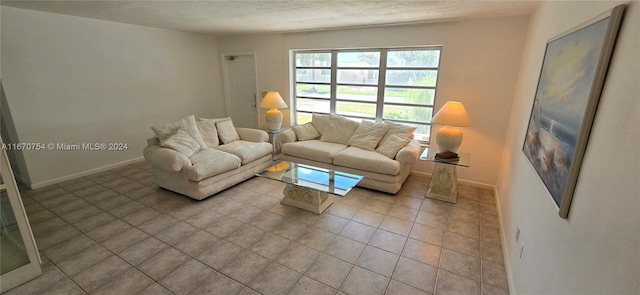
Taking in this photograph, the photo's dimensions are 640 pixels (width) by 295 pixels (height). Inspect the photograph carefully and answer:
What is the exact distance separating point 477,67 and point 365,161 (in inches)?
75.8

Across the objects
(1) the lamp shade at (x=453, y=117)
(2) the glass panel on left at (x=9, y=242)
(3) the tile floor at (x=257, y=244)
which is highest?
(1) the lamp shade at (x=453, y=117)

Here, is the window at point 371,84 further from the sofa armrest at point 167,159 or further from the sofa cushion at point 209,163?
the sofa armrest at point 167,159

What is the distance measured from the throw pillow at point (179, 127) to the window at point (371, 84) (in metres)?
2.06

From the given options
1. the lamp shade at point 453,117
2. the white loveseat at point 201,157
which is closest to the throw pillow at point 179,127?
the white loveseat at point 201,157

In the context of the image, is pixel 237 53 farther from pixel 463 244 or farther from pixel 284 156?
pixel 463 244

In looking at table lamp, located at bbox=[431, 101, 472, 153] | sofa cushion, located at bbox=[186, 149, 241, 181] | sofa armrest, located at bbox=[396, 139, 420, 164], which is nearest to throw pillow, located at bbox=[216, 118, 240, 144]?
sofa cushion, located at bbox=[186, 149, 241, 181]

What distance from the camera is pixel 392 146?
3.66 meters

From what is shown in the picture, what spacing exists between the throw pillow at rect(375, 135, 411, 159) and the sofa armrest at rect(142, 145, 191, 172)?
2468mm

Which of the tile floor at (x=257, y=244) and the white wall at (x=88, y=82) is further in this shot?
the white wall at (x=88, y=82)

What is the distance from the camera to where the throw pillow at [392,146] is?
3.60 meters

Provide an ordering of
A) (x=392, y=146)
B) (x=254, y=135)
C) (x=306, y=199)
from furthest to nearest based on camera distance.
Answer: (x=254, y=135)
(x=392, y=146)
(x=306, y=199)

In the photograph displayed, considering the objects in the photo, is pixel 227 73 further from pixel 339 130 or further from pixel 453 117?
pixel 453 117

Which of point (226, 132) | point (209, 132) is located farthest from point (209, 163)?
point (226, 132)

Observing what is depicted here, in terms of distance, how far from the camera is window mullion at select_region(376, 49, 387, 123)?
4.21 metres
